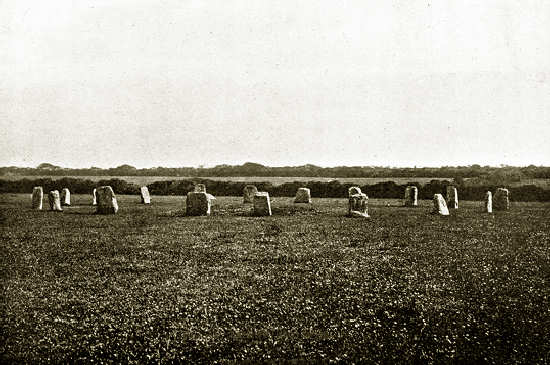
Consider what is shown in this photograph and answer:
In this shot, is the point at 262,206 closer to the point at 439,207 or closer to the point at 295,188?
the point at 439,207

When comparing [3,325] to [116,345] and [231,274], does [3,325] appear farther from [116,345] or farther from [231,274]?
[231,274]

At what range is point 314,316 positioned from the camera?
8.02 m

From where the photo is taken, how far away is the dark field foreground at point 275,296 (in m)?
6.79

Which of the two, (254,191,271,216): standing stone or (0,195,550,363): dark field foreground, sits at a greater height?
(254,191,271,216): standing stone

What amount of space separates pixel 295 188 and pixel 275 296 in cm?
3586

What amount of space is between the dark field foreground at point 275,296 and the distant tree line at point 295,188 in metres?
21.3

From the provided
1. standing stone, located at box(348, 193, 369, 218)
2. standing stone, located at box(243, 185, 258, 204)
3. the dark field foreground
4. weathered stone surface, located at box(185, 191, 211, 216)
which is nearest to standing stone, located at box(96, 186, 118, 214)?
weathered stone surface, located at box(185, 191, 211, 216)

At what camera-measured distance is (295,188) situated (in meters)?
45.0

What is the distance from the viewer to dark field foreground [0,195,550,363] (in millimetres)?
6789

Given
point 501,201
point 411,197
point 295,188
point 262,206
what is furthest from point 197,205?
point 295,188

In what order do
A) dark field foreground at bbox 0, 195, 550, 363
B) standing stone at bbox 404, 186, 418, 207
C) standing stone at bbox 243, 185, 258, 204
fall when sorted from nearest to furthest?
dark field foreground at bbox 0, 195, 550, 363 → standing stone at bbox 404, 186, 418, 207 → standing stone at bbox 243, 185, 258, 204

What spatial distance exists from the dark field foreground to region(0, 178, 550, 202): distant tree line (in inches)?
840

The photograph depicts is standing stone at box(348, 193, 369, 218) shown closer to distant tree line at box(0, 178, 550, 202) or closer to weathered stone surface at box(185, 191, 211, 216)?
weathered stone surface at box(185, 191, 211, 216)

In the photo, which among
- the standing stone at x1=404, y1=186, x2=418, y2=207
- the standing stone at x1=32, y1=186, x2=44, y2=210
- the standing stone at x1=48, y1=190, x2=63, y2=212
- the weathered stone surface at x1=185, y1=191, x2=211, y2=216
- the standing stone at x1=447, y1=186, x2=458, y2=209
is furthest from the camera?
the standing stone at x1=404, y1=186, x2=418, y2=207
